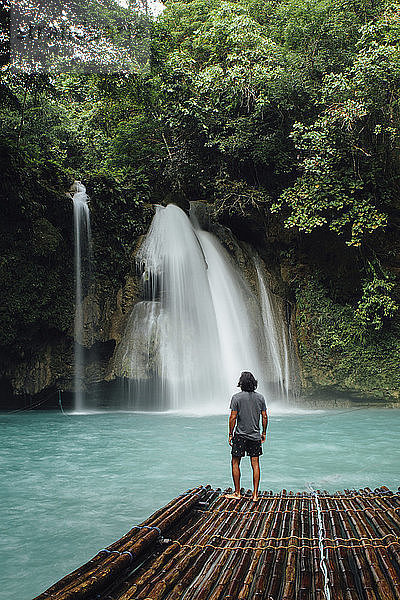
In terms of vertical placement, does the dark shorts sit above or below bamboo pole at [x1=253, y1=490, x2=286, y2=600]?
above

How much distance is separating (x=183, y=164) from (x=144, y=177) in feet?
5.00

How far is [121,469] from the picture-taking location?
267 inches

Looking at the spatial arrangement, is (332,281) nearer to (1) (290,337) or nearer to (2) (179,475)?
(1) (290,337)

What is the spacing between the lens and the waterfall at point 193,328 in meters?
13.0

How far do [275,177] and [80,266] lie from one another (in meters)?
7.22

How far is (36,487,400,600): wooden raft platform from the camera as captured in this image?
2.71 m

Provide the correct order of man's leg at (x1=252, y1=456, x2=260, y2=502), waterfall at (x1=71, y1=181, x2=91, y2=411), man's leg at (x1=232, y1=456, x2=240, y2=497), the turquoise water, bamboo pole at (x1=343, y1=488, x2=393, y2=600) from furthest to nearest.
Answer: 1. waterfall at (x1=71, y1=181, x2=91, y2=411)
2. man's leg at (x1=232, y1=456, x2=240, y2=497)
3. man's leg at (x1=252, y1=456, x2=260, y2=502)
4. the turquoise water
5. bamboo pole at (x1=343, y1=488, x2=393, y2=600)

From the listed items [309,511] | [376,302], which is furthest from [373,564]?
[376,302]

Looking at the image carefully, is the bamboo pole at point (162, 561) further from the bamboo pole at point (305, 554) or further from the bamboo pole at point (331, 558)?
the bamboo pole at point (331, 558)

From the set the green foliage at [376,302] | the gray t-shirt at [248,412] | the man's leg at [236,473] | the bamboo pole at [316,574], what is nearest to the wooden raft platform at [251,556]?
the bamboo pole at [316,574]

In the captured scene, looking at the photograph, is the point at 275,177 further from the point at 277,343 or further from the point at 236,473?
the point at 236,473

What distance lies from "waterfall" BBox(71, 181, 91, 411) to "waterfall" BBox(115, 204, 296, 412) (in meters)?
1.28

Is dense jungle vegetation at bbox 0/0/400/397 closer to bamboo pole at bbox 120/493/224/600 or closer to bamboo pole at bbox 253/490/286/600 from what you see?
bamboo pole at bbox 120/493/224/600

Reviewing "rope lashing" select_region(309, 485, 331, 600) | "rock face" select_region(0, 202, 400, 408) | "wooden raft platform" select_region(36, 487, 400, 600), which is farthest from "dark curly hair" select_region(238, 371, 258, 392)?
"rock face" select_region(0, 202, 400, 408)
